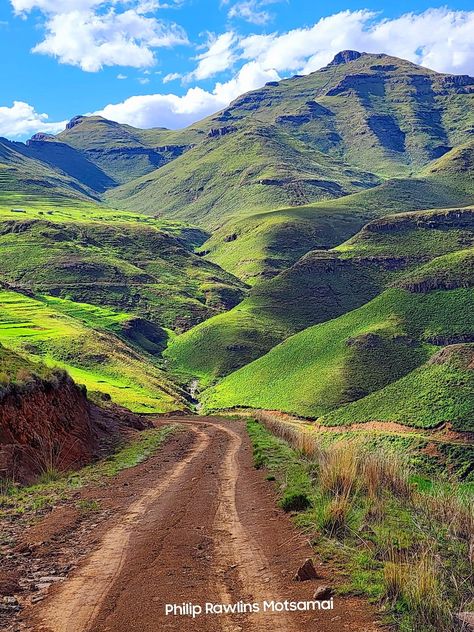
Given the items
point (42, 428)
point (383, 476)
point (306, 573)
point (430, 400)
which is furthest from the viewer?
point (430, 400)

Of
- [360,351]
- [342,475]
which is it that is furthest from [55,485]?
[360,351]

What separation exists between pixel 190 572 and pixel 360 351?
387 feet

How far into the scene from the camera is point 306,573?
10125mm

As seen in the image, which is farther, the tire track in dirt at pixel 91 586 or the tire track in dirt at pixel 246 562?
the tire track in dirt at pixel 91 586

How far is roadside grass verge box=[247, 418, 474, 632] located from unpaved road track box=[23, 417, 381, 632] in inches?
19.0

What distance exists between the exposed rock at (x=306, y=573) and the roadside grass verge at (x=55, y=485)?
9.47m

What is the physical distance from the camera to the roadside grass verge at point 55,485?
17.8 meters

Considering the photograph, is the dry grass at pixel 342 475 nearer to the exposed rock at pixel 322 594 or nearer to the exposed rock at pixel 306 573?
the exposed rock at pixel 306 573

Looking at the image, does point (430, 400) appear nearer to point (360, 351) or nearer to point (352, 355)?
point (352, 355)

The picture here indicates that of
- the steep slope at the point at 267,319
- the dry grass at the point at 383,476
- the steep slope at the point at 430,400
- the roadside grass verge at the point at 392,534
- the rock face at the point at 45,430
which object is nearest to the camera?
the roadside grass verge at the point at 392,534

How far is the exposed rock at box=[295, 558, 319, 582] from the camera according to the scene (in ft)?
33.1

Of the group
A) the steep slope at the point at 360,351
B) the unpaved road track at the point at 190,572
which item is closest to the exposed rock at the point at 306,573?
the unpaved road track at the point at 190,572

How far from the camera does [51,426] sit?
109 ft

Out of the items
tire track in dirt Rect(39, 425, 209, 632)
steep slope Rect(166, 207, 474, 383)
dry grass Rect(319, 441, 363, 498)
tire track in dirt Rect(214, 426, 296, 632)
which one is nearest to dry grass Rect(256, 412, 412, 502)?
dry grass Rect(319, 441, 363, 498)
